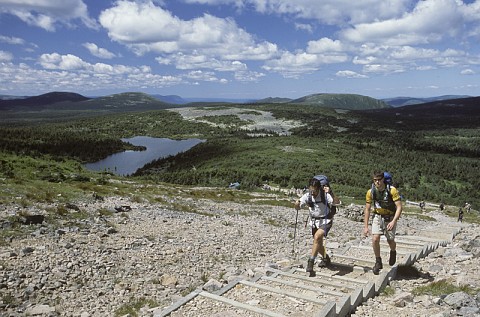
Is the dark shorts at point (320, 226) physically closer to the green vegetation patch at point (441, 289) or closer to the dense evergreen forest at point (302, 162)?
the green vegetation patch at point (441, 289)

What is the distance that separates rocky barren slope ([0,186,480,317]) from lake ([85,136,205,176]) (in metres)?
60.5

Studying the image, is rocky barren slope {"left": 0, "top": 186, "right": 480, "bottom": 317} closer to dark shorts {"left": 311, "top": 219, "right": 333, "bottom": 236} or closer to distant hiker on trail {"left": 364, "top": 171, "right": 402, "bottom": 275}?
distant hiker on trail {"left": 364, "top": 171, "right": 402, "bottom": 275}

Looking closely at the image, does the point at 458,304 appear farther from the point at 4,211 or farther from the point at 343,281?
the point at 4,211

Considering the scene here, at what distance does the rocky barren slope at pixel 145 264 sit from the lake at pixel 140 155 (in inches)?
2383

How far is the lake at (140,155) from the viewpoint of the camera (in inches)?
3910

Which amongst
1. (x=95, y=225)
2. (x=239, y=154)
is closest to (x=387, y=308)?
(x=95, y=225)

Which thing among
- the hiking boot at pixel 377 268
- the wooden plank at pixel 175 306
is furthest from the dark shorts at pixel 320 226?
the wooden plank at pixel 175 306

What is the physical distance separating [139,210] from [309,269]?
14.0 metres

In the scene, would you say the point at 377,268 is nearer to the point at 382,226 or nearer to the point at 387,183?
the point at 382,226

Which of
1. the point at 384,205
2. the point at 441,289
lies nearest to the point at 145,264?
the point at 384,205

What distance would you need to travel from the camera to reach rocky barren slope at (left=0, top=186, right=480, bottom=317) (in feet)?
32.3

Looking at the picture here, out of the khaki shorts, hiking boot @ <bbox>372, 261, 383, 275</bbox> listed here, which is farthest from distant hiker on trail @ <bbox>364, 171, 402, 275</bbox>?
hiking boot @ <bbox>372, 261, 383, 275</bbox>

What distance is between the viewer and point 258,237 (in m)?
19.4

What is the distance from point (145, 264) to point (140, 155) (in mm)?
117349
